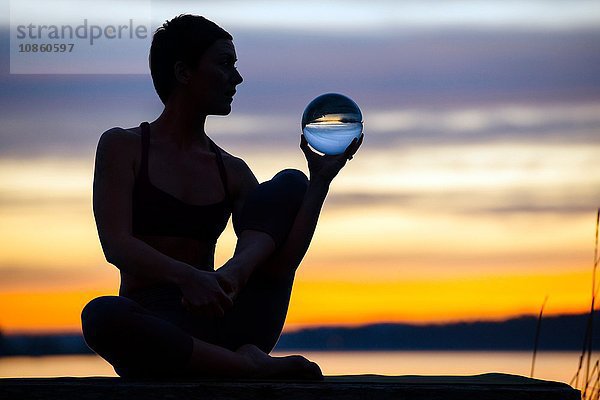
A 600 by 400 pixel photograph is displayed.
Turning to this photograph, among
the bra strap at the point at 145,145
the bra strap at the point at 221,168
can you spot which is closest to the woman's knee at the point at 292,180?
the bra strap at the point at 221,168

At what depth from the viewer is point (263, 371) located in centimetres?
454

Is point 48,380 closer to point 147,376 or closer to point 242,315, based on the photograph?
point 147,376

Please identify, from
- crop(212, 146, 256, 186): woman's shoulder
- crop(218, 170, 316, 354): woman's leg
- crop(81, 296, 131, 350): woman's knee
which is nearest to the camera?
crop(81, 296, 131, 350): woman's knee

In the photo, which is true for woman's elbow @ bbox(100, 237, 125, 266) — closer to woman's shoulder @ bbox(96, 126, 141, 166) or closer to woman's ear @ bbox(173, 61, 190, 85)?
woman's shoulder @ bbox(96, 126, 141, 166)

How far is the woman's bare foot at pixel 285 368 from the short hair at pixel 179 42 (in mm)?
1419

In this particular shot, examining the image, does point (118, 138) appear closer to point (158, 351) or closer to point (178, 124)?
point (178, 124)

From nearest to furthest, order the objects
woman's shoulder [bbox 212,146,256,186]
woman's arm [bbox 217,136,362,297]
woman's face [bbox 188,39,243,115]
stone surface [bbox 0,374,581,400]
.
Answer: stone surface [bbox 0,374,581,400] < woman's arm [bbox 217,136,362,297] < woman's face [bbox 188,39,243,115] < woman's shoulder [bbox 212,146,256,186]

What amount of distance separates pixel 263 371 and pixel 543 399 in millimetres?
1118

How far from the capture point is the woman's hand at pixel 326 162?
4918mm

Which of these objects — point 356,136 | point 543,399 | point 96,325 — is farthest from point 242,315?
point 543,399

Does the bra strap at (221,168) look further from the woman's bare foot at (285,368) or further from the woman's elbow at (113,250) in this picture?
the woman's bare foot at (285,368)

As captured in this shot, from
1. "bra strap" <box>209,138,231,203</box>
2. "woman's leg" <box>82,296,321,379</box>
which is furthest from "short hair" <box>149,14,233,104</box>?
"woman's leg" <box>82,296,321,379</box>

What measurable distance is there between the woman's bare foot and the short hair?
4.66 ft

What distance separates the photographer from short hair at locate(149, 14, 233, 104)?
16.7 ft
